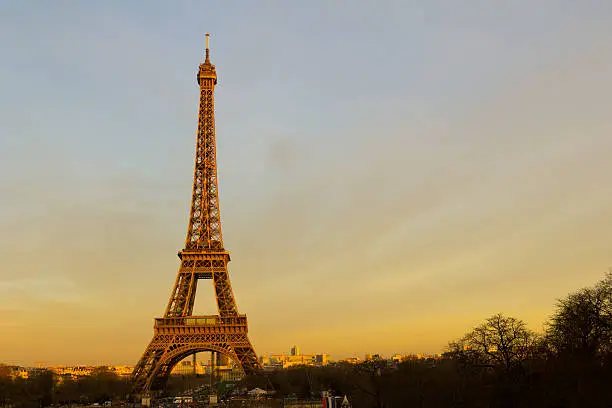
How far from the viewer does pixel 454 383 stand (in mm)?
50844

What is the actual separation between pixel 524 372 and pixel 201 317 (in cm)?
4013

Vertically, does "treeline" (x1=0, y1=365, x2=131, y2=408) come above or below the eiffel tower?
below

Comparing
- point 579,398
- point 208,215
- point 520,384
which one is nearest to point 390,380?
point 520,384

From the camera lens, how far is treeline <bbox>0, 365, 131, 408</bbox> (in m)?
81.1

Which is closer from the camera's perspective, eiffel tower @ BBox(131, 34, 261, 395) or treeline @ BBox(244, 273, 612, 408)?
treeline @ BBox(244, 273, 612, 408)

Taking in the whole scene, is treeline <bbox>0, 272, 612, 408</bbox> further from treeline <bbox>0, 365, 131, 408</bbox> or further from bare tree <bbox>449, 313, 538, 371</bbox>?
treeline <bbox>0, 365, 131, 408</bbox>

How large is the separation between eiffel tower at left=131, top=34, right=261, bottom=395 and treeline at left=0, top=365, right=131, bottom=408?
37.2 ft

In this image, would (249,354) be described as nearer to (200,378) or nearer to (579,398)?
(579,398)

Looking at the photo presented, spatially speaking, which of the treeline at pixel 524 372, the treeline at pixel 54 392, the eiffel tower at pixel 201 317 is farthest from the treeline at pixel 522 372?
the treeline at pixel 54 392

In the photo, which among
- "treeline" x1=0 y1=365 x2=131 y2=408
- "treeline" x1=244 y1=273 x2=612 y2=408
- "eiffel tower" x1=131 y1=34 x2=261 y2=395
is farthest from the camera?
"treeline" x1=0 y1=365 x2=131 y2=408

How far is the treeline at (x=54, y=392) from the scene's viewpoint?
81.1 m

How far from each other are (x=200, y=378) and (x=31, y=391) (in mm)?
75165

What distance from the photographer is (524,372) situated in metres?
43.9

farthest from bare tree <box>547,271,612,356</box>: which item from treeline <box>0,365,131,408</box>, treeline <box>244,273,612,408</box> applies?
treeline <box>0,365,131,408</box>
